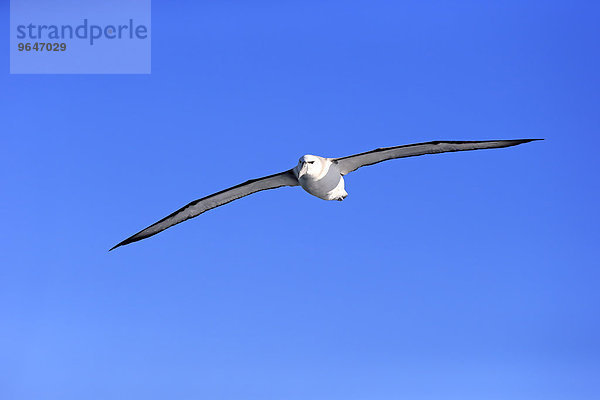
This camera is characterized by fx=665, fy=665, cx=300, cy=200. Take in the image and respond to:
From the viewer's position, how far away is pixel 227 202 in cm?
1586

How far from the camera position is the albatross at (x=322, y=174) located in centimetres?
1383

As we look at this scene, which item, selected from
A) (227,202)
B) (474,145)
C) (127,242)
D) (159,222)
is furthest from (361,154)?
(127,242)

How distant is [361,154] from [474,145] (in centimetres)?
237

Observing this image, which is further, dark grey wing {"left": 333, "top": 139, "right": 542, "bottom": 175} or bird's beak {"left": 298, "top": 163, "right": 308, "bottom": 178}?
dark grey wing {"left": 333, "top": 139, "right": 542, "bottom": 175}

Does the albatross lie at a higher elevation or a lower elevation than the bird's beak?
higher

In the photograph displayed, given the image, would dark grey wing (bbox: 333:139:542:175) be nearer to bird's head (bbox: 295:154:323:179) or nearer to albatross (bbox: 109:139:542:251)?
albatross (bbox: 109:139:542:251)

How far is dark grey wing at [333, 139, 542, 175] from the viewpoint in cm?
1381

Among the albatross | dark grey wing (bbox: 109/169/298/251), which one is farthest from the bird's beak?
dark grey wing (bbox: 109/169/298/251)

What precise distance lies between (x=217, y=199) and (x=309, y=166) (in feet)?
9.78

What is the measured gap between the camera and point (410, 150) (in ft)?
46.4

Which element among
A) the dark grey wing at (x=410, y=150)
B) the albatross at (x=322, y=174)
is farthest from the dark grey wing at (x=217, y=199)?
the dark grey wing at (x=410, y=150)

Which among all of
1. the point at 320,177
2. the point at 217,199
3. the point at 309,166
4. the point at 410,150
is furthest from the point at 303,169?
the point at 217,199

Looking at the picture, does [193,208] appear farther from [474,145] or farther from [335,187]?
[474,145]

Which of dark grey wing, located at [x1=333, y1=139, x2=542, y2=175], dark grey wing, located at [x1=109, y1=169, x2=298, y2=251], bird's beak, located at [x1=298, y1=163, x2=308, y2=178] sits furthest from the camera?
dark grey wing, located at [x1=109, y1=169, x2=298, y2=251]
